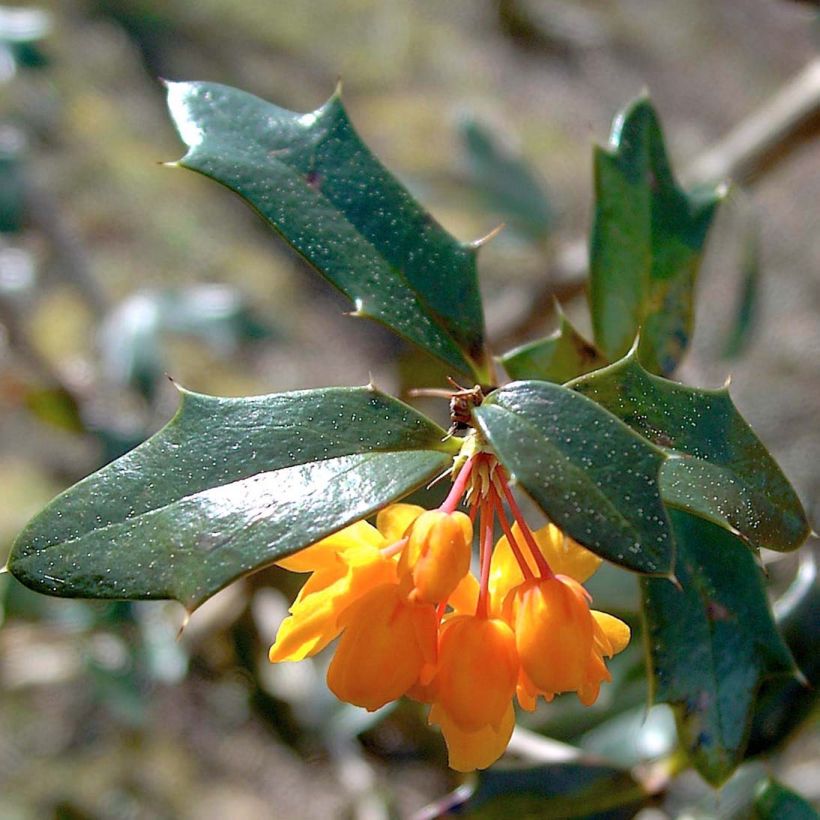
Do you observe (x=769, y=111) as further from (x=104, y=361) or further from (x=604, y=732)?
(x=104, y=361)

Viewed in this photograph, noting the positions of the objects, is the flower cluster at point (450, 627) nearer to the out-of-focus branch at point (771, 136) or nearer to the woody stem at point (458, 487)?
the woody stem at point (458, 487)

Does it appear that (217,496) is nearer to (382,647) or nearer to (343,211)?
(382,647)

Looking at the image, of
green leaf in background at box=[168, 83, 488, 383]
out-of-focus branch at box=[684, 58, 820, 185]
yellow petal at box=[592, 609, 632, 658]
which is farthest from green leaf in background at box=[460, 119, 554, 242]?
yellow petal at box=[592, 609, 632, 658]

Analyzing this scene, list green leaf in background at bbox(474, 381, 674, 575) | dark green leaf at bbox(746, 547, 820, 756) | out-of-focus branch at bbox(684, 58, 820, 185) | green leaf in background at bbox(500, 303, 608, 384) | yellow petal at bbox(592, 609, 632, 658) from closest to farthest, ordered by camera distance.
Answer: green leaf in background at bbox(474, 381, 674, 575) → yellow petal at bbox(592, 609, 632, 658) → green leaf in background at bbox(500, 303, 608, 384) → dark green leaf at bbox(746, 547, 820, 756) → out-of-focus branch at bbox(684, 58, 820, 185)

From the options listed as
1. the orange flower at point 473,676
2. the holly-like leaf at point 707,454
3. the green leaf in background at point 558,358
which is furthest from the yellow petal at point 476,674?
the green leaf in background at point 558,358

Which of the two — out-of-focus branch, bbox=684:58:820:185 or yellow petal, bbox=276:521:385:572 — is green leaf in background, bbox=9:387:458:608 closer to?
yellow petal, bbox=276:521:385:572

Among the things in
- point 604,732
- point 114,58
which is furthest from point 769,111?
point 114,58

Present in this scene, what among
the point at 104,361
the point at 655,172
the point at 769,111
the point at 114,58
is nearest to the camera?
the point at 655,172
